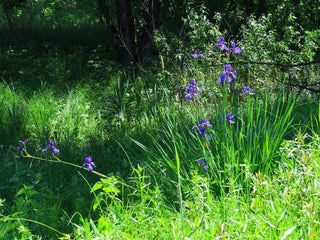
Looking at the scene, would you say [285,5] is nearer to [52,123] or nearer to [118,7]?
[118,7]

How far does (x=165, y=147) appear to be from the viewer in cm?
370

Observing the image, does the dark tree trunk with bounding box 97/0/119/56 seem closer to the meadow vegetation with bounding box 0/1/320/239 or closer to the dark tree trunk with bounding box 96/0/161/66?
the dark tree trunk with bounding box 96/0/161/66

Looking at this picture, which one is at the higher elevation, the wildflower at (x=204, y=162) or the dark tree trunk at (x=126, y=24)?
the dark tree trunk at (x=126, y=24)

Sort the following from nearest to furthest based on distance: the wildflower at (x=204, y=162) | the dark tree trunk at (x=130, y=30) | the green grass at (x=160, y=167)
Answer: the green grass at (x=160, y=167) → the wildflower at (x=204, y=162) → the dark tree trunk at (x=130, y=30)

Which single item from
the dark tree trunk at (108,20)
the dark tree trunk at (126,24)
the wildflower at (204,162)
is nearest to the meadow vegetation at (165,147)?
the wildflower at (204,162)

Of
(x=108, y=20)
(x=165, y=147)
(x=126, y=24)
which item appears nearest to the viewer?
(x=165, y=147)

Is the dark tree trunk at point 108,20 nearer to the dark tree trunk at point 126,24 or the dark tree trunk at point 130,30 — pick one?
the dark tree trunk at point 130,30

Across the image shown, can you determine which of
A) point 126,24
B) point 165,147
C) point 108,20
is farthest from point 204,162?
point 108,20

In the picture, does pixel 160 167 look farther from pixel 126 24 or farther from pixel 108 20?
pixel 108 20

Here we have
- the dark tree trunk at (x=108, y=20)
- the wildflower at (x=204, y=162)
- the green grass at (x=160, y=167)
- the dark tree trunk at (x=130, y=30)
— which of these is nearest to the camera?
the green grass at (x=160, y=167)

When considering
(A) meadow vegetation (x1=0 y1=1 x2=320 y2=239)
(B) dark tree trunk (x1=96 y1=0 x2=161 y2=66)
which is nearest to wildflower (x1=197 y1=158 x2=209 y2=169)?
(A) meadow vegetation (x1=0 y1=1 x2=320 y2=239)

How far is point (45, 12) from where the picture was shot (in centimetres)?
1115

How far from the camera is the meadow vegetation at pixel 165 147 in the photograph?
193cm

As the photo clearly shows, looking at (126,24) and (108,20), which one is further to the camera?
(108,20)
